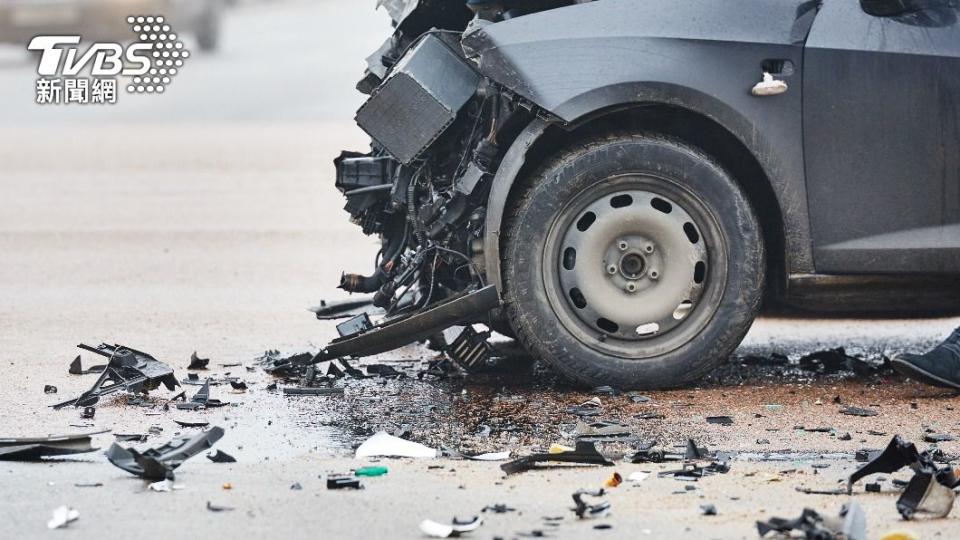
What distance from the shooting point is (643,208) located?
663cm

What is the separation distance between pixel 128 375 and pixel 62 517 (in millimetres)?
2132

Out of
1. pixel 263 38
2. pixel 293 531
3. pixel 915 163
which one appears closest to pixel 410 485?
pixel 293 531

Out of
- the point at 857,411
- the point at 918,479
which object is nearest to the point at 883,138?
the point at 857,411

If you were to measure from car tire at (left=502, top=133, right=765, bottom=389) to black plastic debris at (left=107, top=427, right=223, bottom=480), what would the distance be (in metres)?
1.58

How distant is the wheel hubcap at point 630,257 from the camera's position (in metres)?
6.64

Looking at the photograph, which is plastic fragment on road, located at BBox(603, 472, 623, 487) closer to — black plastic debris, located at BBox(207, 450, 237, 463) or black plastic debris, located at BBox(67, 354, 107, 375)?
black plastic debris, located at BBox(207, 450, 237, 463)

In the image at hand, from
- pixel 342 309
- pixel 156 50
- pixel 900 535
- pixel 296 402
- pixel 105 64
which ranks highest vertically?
pixel 156 50

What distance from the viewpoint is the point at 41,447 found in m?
5.59

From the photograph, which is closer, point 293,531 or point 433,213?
point 293,531

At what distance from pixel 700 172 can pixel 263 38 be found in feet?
81.4

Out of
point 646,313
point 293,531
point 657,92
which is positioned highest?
point 657,92

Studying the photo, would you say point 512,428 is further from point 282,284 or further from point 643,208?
point 282,284

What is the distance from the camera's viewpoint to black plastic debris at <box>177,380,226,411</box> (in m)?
6.50

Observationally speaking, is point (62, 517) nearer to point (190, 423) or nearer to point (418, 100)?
point (190, 423)
